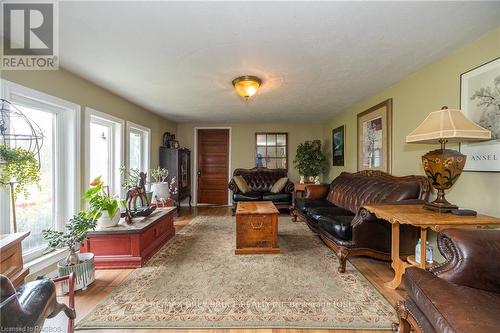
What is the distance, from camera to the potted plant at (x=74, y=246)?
1893 millimetres

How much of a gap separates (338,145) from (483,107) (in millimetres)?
3069

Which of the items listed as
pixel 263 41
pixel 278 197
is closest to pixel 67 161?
pixel 263 41

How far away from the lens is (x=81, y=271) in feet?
6.50

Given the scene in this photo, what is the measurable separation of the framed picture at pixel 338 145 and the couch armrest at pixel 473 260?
11.7 ft

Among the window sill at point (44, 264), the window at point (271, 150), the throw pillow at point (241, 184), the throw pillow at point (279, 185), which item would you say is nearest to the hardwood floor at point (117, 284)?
the window sill at point (44, 264)

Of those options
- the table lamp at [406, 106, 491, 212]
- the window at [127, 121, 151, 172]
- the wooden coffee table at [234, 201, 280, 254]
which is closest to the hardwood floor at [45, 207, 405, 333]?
the table lamp at [406, 106, 491, 212]

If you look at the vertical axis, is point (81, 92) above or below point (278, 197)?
above

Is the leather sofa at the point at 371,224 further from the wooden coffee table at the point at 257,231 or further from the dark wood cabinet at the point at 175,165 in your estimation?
the dark wood cabinet at the point at 175,165

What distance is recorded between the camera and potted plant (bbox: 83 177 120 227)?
234 cm

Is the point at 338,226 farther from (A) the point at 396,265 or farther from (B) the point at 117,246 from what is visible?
(B) the point at 117,246

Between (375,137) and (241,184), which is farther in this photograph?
(241,184)

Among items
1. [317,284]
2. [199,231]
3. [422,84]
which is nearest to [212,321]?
[317,284]

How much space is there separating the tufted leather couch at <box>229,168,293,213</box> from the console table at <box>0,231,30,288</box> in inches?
137

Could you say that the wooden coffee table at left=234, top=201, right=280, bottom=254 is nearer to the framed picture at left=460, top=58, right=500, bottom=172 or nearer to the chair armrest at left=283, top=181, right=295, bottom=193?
the framed picture at left=460, top=58, right=500, bottom=172
